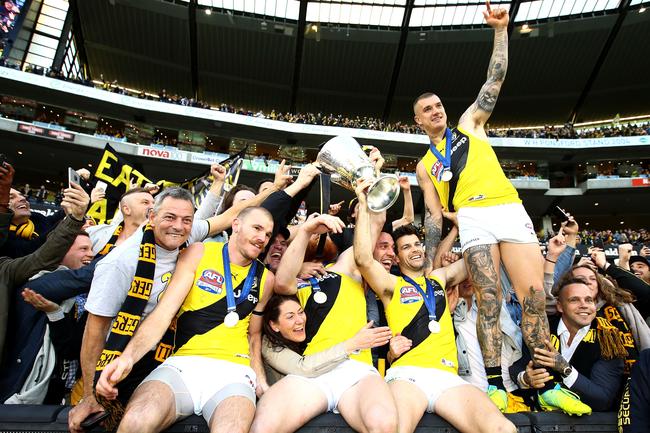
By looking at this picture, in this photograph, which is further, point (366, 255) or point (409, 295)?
point (409, 295)

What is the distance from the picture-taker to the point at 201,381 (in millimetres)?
2371

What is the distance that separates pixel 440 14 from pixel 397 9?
2494mm

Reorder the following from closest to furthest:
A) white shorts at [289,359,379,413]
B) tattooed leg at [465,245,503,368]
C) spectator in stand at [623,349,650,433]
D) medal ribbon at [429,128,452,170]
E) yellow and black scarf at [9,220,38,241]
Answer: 1. spectator in stand at [623,349,650,433]
2. white shorts at [289,359,379,413]
3. tattooed leg at [465,245,503,368]
4. medal ribbon at [429,128,452,170]
5. yellow and black scarf at [9,220,38,241]

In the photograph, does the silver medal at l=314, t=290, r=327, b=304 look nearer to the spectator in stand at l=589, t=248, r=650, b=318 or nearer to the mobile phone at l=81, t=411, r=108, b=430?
the mobile phone at l=81, t=411, r=108, b=430

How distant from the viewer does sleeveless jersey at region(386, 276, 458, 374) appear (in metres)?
2.89

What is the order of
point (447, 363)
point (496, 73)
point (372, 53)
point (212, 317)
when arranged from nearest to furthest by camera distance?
point (212, 317) < point (447, 363) < point (496, 73) < point (372, 53)

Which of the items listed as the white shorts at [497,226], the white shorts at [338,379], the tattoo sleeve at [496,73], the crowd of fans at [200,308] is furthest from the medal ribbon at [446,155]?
the white shorts at [338,379]

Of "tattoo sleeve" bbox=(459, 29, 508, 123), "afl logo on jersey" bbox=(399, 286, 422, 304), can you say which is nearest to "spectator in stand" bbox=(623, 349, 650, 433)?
"afl logo on jersey" bbox=(399, 286, 422, 304)

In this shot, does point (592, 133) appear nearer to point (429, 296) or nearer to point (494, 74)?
point (494, 74)

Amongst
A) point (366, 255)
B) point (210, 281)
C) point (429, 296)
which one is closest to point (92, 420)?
point (210, 281)

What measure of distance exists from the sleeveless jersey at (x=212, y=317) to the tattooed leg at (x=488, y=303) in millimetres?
1549

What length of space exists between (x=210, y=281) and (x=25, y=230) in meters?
2.60

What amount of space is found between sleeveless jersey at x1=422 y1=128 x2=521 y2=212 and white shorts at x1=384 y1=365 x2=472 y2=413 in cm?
124

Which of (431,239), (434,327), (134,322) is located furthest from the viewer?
(431,239)
